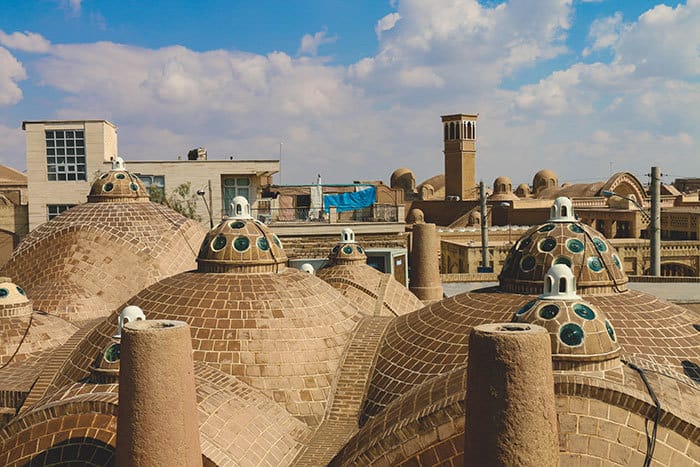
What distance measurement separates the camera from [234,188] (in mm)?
27062

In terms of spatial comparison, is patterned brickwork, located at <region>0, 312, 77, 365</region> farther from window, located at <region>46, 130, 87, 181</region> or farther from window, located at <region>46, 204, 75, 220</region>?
window, located at <region>46, 130, 87, 181</region>

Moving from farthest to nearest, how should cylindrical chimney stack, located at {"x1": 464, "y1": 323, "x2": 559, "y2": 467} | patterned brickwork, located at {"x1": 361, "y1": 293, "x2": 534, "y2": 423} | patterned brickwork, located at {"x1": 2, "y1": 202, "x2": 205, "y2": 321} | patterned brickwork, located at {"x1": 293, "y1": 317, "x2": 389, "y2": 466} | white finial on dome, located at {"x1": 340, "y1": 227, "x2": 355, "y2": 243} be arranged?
white finial on dome, located at {"x1": 340, "y1": 227, "x2": 355, "y2": 243}, patterned brickwork, located at {"x1": 2, "y1": 202, "x2": 205, "y2": 321}, patterned brickwork, located at {"x1": 361, "y1": 293, "x2": 534, "y2": 423}, patterned brickwork, located at {"x1": 293, "y1": 317, "x2": 389, "y2": 466}, cylindrical chimney stack, located at {"x1": 464, "y1": 323, "x2": 559, "y2": 467}

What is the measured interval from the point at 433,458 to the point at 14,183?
44.9m

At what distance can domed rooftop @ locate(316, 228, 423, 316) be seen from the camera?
16500mm

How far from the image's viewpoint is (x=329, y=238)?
24938 millimetres

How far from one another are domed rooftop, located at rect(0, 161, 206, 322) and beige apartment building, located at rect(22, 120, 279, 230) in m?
6.86

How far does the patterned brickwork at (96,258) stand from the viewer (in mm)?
15617

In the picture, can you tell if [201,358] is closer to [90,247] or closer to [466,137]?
[90,247]

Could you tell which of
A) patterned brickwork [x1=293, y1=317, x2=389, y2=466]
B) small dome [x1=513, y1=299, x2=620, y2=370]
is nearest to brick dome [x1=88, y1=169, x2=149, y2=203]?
patterned brickwork [x1=293, y1=317, x2=389, y2=466]

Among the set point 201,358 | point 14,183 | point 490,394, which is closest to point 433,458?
point 490,394

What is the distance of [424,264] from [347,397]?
11558 mm

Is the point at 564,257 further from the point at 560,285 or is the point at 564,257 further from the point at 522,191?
the point at 522,191

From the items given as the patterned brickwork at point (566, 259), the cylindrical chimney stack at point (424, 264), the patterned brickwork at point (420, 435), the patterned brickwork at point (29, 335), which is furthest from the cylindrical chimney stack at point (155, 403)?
the cylindrical chimney stack at point (424, 264)

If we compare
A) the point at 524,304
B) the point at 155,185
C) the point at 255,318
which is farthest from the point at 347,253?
the point at 155,185
